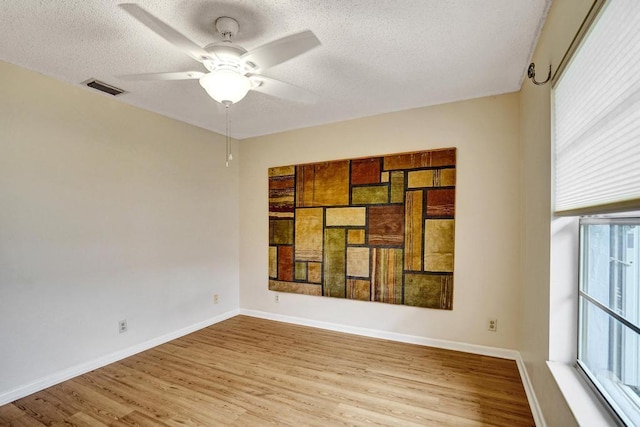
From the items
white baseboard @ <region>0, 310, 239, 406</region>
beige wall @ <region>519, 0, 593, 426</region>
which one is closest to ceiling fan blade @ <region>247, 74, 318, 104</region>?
beige wall @ <region>519, 0, 593, 426</region>

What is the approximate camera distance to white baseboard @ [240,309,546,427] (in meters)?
2.08

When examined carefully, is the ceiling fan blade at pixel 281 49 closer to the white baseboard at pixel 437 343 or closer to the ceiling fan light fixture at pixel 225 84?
the ceiling fan light fixture at pixel 225 84

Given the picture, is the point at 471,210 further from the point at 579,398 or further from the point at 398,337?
the point at 579,398

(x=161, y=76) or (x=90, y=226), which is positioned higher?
(x=161, y=76)

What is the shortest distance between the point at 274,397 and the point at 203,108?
2784 mm

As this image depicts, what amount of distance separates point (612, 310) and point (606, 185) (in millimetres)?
512

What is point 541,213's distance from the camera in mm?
1879

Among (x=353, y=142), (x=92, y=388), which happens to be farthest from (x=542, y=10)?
(x=92, y=388)

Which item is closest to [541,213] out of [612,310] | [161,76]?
[612,310]

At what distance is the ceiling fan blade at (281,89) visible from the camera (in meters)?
1.83

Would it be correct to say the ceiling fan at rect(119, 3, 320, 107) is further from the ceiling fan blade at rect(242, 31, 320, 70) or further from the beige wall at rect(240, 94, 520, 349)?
the beige wall at rect(240, 94, 520, 349)

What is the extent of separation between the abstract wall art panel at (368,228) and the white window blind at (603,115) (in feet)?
4.98

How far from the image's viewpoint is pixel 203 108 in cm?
319

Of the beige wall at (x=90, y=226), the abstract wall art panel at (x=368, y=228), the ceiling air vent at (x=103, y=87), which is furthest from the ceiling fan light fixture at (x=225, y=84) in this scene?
the abstract wall art panel at (x=368, y=228)
